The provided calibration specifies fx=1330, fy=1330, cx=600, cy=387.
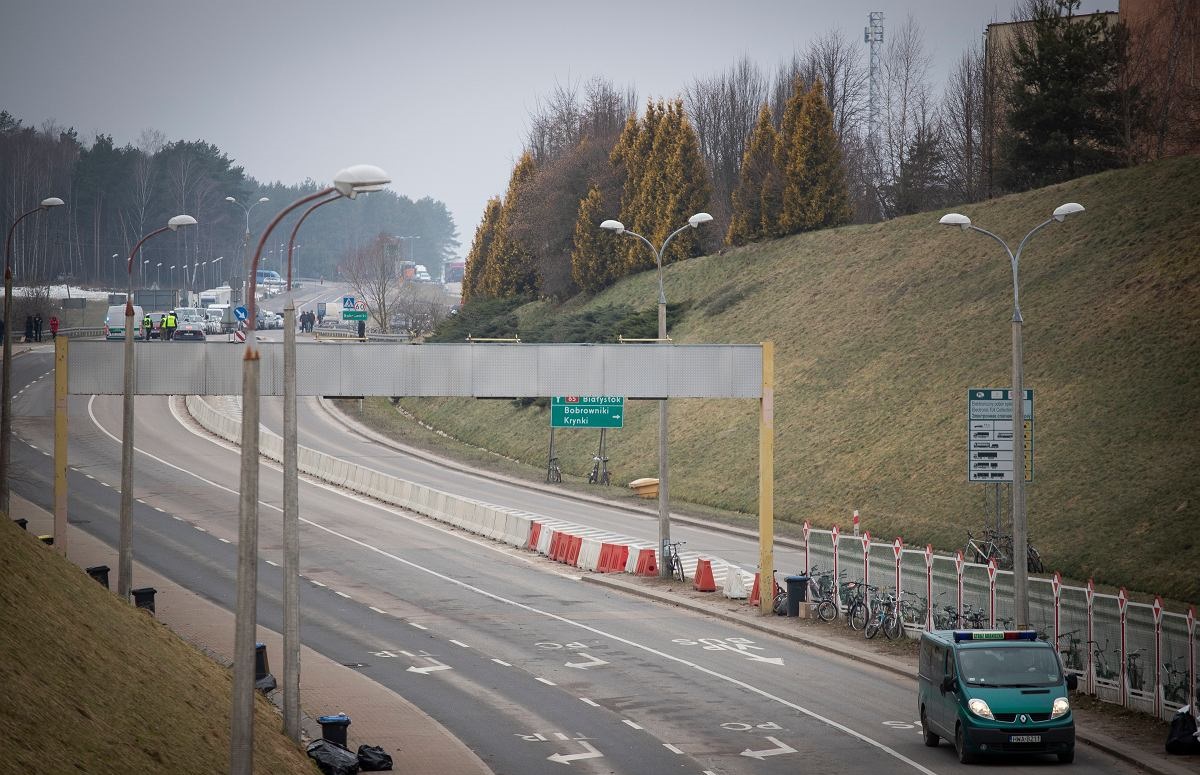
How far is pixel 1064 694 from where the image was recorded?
20531 millimetres

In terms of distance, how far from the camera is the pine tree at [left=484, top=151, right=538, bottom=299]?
108938 mm

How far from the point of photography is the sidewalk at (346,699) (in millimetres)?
21062

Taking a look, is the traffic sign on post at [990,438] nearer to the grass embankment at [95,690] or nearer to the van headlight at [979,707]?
the van headlight at [979,707]

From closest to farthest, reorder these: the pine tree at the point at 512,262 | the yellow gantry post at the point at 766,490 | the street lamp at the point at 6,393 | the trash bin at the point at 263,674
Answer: the trash bin at the point at 263,674 < the street lamp at the point at 6,393 < the yellow gantry post at the point at 766,490 < the pine tree at the point at 512,262

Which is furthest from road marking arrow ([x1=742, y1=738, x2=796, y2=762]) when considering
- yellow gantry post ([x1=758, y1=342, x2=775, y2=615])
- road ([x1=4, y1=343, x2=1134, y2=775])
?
yellow gantry post ([x1=758, y1=342, x2=775, y2=615])

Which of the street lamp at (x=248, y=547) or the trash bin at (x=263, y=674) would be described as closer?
the street lamp at (x=248, y=547)

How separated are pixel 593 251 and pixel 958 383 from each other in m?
45.1

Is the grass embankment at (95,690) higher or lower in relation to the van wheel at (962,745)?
higher

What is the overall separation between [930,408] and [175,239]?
469ft

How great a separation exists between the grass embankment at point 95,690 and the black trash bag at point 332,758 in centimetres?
27

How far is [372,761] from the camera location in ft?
65.3

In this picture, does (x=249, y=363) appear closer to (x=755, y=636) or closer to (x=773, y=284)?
(x=755, y=636)

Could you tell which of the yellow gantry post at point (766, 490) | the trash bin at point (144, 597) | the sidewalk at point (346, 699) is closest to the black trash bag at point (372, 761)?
the sidewalk at point (346, 699)

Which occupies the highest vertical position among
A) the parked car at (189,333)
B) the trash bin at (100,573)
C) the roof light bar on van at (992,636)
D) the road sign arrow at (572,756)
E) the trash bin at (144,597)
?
the parked car at (189,333)
